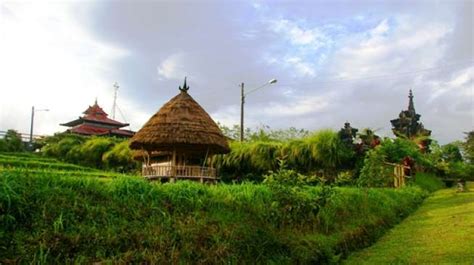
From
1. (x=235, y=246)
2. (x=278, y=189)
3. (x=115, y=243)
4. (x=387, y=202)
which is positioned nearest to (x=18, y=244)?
(x=115, y=243)

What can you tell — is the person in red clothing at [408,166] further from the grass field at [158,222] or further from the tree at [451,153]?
the grass field at [158,222]

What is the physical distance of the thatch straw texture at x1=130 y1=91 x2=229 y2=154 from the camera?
19750 millimetres

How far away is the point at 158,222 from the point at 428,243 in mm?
4473

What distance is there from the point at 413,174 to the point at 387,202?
31.4 feet

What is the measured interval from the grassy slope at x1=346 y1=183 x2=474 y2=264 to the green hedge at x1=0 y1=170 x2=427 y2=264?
22.2 inches

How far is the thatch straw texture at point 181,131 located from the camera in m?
19.8

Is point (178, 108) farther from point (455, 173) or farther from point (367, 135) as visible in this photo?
point (455, 173)

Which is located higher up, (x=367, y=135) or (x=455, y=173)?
(x=367, y=135)

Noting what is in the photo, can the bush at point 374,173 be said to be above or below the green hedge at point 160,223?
above

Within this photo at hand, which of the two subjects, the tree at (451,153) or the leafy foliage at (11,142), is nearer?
the tree at (451,153)

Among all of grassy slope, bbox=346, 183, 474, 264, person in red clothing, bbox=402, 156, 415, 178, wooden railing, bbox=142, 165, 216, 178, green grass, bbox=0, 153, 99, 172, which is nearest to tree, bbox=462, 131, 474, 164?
person in red clothing, bbox=402, 156, 415, 178

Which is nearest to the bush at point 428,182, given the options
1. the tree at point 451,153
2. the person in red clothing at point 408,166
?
the person in red clothing at point 408,166

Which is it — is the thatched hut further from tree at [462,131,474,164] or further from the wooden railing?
tree at [462,131,474,164]

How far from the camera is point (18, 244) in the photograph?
3.74 meters
